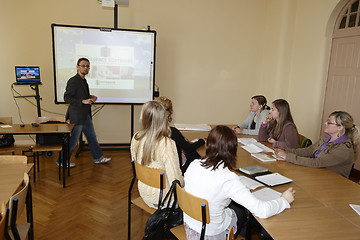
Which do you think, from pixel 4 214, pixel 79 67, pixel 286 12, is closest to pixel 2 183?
pixel 4 214

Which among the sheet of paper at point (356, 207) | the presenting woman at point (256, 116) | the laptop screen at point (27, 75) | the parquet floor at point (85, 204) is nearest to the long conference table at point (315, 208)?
the sheet of paper at point (356, 207)

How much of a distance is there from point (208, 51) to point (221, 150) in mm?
4394

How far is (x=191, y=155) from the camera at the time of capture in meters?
3.24

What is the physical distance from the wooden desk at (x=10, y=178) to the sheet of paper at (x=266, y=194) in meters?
1.60

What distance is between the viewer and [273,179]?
2166 millimetres

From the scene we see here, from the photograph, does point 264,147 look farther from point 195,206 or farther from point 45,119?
point 45,119

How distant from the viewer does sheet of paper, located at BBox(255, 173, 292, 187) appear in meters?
2.09

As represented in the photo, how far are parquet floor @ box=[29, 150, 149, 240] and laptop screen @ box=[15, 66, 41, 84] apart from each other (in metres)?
1.29

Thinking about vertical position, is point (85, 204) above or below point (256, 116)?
below

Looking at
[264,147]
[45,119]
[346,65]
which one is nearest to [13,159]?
[45,119]

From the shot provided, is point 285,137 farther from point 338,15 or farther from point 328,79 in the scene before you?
point 338,15

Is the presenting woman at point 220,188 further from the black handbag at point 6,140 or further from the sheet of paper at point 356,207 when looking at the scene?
the black handbag at point 6,140

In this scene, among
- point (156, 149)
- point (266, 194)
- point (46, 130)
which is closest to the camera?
point (266, 194)

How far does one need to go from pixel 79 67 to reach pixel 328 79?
403 cm
